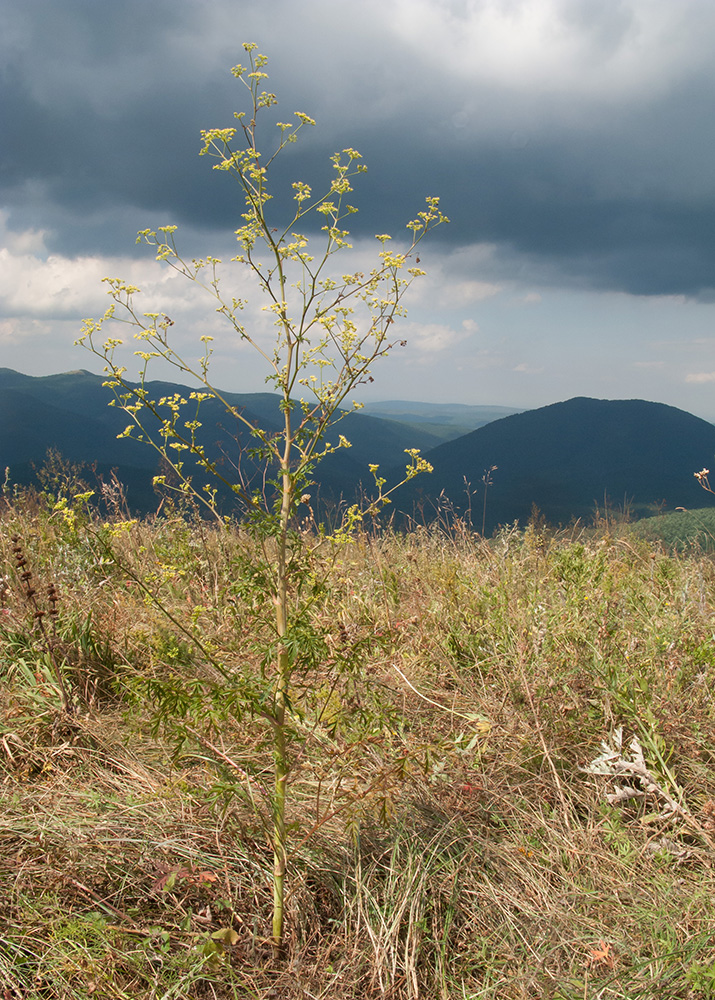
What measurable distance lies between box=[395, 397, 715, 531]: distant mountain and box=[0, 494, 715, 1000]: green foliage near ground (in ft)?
240

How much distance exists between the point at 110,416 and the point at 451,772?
14695 cm

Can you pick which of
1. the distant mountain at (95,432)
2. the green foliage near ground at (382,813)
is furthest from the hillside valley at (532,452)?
the green foliage near ground at (382,813)

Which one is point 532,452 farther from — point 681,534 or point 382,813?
point 382,813

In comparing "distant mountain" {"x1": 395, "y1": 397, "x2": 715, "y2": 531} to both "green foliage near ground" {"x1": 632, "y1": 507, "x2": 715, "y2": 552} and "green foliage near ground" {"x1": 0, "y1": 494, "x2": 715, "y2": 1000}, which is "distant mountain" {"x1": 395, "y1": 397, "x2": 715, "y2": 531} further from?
"green foliage near ground" {"x1": 0, "y1": 494, "x2": 715, "y2": 1000}

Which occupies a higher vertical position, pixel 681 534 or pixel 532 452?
pixel 532 452

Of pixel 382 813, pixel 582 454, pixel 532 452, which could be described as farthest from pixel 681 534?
pixel 532 452

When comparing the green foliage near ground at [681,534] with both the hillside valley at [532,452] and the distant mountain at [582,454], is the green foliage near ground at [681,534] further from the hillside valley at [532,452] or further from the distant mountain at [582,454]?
the distant mountain at [582,454]

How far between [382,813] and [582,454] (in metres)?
104

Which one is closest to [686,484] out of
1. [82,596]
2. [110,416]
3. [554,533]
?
[554,533]

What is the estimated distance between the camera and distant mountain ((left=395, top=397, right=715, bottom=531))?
82812 mm

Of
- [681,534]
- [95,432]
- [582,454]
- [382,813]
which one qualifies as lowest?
[382,813]

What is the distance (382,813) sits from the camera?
198 cm

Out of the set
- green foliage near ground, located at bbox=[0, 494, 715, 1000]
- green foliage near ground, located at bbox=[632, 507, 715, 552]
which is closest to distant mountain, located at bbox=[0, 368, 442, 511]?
green foliage near ground, located at bbox=[632, 507, 715, 552]

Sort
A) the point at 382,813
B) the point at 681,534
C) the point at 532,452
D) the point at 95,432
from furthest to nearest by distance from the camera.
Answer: the point at 95,432 → the point at 532,452 → the point at 681,534 → the point at 382,813
